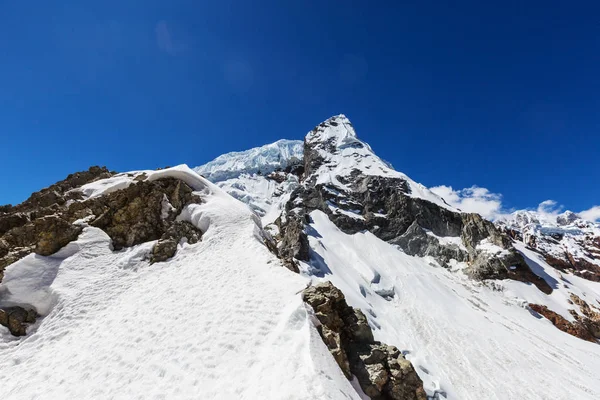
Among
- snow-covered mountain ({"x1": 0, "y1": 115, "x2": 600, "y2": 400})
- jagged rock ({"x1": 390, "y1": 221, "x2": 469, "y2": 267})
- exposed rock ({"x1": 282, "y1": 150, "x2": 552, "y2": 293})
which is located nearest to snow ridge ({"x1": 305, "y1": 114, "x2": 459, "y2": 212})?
exposed rock ({"x1": 282, "y1": 150, "x2": 552, "y2": 293})

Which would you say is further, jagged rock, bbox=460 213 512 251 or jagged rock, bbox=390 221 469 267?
jagged rock, bbox=460 213 512 251

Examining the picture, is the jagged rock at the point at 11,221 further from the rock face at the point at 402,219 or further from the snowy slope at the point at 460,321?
the rock face at the point at 402,219

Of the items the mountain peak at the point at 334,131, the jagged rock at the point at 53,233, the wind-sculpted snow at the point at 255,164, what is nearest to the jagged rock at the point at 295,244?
the jagged rock at the point at 53,233

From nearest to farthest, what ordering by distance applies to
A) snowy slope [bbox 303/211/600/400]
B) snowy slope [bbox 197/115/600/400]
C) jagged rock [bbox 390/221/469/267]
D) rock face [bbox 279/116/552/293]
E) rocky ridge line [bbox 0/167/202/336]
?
rocky ridge line [bbox 0/167/202/336] → snowy slope [bbox 303/211/600/400] → snowy slope [bbox 197/115/600/400] → rock face [bbox 279/116/552/293] → jagged rock [bbox 390/221/469/267]

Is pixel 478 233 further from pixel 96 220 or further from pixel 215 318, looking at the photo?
pixel 96 220

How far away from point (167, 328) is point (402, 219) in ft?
280

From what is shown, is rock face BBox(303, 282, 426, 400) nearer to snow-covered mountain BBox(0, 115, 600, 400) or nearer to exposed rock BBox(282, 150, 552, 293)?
snow-covered mountain BBox(0, 115, 600, 400)

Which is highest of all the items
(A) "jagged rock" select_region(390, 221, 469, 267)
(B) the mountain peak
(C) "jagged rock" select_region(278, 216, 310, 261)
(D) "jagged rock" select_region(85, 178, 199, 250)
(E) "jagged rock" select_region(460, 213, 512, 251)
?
(B) the mountain peak

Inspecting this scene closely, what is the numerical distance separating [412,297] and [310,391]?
51.9m

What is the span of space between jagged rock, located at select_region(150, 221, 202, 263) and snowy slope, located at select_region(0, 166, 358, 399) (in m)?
0.61

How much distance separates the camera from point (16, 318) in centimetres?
1475

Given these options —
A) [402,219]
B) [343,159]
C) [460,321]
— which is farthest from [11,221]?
[343,159]

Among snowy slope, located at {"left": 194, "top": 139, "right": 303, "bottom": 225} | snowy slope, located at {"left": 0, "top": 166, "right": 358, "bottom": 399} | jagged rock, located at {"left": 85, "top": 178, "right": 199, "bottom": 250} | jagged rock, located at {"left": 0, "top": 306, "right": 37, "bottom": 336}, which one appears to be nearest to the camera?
snowy slope, located at {"left": 0, "top": 166, "right": 358, "bottom": 399}

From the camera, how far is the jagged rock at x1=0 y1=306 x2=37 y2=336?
1439cm
